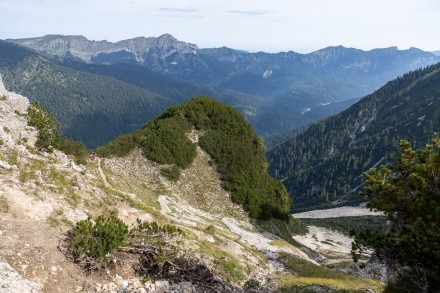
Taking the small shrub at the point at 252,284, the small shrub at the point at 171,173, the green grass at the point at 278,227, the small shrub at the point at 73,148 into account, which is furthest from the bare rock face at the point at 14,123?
the green grass at the point at 278,227

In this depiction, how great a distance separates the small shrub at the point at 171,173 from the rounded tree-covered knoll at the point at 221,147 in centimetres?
162

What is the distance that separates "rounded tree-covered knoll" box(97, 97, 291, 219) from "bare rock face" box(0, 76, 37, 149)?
17.9 meters

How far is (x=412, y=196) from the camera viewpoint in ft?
52.6

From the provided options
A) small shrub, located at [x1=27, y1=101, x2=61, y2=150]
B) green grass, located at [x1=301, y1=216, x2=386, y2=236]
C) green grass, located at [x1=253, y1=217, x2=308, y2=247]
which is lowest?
green grass, located at [x1=301, y1=216, x2=386, y2=236]

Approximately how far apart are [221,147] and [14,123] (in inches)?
1481

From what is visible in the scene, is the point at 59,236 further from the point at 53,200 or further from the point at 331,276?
the point at 331,276

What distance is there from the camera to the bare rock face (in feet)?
99.1

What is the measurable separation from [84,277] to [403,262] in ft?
48.8

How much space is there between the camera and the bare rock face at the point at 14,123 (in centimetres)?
3022

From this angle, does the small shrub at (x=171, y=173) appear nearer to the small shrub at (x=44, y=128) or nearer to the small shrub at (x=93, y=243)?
the small shrub at (x=44, y=128)

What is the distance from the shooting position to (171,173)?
55094 millimetres

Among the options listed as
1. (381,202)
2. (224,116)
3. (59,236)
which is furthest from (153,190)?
(381,202)

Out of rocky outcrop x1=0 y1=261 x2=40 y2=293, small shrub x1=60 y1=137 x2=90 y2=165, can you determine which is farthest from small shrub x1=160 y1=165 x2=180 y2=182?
rocky outcrop x1=0 y1=261 x2=40 y2=293

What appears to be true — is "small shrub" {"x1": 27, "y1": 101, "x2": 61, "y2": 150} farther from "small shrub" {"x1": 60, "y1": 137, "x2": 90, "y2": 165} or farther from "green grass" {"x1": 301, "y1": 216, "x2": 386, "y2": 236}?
"green grass" {"x1": 301, "y1": 216, "x2": 386, "y2": 236}
